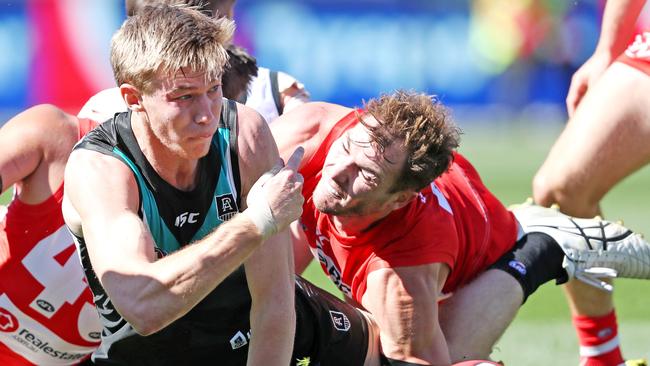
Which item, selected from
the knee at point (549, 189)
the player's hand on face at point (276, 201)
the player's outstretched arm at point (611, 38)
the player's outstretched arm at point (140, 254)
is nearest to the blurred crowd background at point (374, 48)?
the player's outstretched arm at point (611, 38)

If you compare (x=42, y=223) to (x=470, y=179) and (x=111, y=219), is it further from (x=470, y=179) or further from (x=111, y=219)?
(x=470, y=179)

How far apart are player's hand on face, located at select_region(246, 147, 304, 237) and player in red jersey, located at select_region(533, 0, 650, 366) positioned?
2.18 metres

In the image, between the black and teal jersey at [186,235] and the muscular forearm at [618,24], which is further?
the muscular forearm at [618,24]

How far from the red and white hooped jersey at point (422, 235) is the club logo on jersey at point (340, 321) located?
0.12 metres

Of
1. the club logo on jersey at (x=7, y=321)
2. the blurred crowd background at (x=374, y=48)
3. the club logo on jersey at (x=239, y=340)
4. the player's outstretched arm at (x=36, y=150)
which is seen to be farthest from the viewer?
the blurred crowd background at (x=374, y=48)

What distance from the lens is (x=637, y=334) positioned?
21.4 ft

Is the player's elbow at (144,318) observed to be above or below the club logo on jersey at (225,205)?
below

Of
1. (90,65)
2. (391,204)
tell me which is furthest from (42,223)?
(90,65)

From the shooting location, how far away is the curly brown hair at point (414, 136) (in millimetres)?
4422

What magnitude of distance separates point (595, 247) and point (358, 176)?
1407 mm

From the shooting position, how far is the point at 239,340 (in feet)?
14.2

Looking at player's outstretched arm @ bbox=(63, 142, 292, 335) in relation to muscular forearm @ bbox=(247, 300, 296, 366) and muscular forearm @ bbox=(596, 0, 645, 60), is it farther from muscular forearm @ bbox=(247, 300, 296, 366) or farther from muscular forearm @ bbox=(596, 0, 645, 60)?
muscular forearm @ bbox=(596, 0, 645, 60)

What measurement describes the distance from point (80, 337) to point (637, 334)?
342cm

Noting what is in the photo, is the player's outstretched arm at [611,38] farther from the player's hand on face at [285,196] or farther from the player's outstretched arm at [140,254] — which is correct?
the player's outstretched arm at [140,254]
